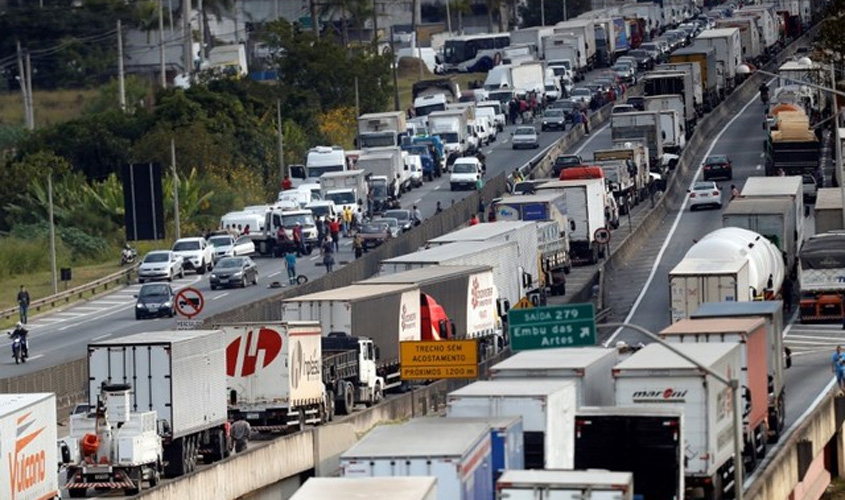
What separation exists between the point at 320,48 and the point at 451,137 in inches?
1186

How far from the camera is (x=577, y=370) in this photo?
→ 4175 cm

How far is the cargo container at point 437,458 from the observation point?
1345 inches

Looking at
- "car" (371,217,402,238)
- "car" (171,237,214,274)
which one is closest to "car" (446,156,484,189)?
"car" (371,217,402,238)

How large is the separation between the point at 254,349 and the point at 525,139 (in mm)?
78116

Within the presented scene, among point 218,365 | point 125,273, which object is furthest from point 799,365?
point 125,273

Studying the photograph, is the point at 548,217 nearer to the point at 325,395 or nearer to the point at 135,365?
the point at 325,395

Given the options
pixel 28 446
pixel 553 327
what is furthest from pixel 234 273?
pixel 553 327

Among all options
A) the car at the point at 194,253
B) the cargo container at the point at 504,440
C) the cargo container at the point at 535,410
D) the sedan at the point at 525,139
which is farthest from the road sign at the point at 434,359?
the sedan at the point at 525,139

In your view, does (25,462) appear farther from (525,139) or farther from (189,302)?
(525,139)

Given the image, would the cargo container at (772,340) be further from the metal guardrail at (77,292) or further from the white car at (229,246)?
the white car at (229,246)

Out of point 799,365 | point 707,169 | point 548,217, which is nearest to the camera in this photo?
point 799,365

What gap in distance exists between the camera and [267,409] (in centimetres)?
5031

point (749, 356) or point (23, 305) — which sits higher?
point (749, 356)

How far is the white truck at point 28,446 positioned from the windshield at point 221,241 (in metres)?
53.2
